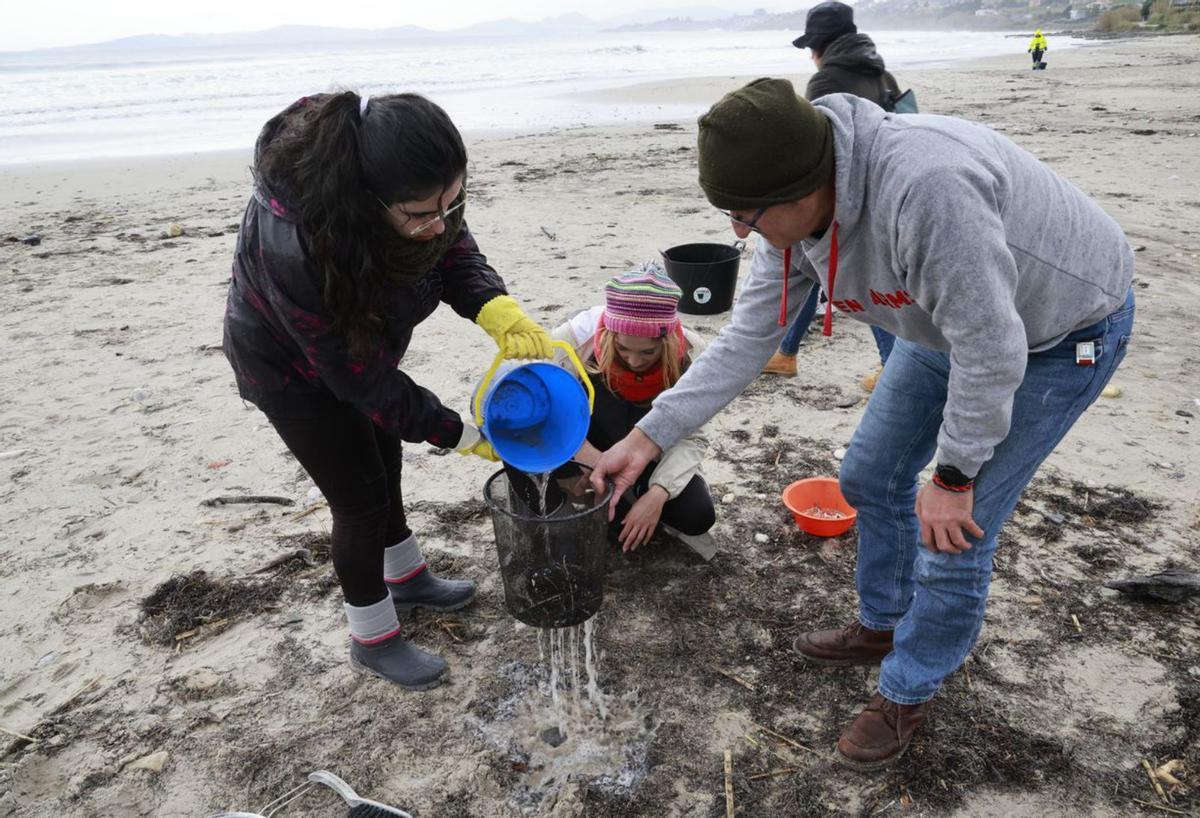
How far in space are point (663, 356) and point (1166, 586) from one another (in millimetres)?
1842

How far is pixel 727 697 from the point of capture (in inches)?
92.7

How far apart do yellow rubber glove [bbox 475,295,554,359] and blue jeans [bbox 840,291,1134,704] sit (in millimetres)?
926

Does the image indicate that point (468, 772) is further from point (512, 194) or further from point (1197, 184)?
point (1197, 184)

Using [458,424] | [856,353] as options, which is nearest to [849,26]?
[856,353]

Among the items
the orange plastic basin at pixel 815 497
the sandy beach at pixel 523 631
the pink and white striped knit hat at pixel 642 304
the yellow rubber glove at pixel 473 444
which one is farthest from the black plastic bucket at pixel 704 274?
the yellow rubber glove at pixel 473 444

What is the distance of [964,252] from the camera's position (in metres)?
1.36

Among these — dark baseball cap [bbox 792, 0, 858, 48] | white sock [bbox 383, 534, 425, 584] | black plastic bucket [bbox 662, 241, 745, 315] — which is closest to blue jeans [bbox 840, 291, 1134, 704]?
white sock [bbox 383, 534, 425, 584]

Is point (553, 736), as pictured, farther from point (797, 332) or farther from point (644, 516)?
point (797, 332)

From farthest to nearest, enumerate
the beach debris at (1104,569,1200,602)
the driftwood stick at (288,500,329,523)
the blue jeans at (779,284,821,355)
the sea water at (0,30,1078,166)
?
the sea water at (0,30,1078,166) < the blue jeans at (779,284,821,355) < the driftwood stick at (288,500,329,523) < the beach debris at (1104,569,1200,602)

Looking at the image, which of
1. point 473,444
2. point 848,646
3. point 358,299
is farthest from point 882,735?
point 358,299

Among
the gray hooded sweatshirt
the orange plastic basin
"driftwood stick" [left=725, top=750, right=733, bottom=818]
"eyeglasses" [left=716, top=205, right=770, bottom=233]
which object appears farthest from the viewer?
the orange plastic basin

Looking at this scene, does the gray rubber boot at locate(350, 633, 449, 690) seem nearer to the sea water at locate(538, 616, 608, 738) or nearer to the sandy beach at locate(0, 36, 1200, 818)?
the sandy beach at locate(0, 36, 1200, 818)

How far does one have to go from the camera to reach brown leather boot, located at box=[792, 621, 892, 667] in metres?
2.37

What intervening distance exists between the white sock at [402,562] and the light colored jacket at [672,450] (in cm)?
84
